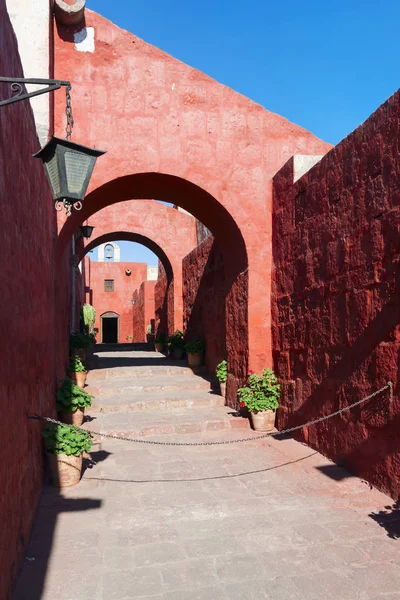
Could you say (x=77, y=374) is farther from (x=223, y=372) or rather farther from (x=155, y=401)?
(x=223, y=372)

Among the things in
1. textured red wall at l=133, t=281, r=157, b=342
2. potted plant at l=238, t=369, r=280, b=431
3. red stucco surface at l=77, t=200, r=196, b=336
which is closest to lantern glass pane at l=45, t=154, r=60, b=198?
potted plant at l=238, t=369, r=280, b=431

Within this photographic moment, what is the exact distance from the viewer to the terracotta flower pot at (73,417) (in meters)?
5.73

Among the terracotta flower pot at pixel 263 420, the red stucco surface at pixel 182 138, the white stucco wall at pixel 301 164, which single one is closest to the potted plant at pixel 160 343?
the red stucco surface at pixel 182 138

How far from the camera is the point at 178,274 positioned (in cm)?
1291

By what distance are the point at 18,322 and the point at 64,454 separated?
1661mm

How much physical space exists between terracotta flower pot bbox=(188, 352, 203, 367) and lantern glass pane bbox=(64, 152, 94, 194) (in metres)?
7.10

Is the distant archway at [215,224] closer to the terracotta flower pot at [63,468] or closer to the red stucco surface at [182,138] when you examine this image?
the red stucco surface at [182,138]

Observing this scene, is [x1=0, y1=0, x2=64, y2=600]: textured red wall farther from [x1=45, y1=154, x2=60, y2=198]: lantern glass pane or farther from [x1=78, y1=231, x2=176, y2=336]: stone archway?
[x1=78, y1=231, x2=176, y2=336]: stone archway

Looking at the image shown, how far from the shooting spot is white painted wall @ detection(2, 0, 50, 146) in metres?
5.61

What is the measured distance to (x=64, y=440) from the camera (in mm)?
4227

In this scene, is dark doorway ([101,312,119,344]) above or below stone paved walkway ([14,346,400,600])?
above

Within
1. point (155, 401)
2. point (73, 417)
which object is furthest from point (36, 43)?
point (155, 401)

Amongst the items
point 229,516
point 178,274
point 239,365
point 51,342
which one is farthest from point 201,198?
point 178,274

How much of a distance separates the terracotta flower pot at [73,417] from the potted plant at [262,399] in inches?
81.7
